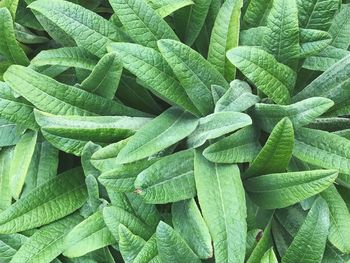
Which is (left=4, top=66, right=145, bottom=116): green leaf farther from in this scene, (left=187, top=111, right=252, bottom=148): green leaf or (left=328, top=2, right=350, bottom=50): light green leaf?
(left=328, top=2, right=350, bottom=50): light green leaf

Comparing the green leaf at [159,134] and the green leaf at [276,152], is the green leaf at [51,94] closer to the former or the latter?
the green leaf at [159,134]

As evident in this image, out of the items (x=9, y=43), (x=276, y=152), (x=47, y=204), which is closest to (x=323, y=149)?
(x=276, y=152)

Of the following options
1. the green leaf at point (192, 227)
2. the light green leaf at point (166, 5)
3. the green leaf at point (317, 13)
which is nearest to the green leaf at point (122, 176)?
the green leaf at point (192, 227)

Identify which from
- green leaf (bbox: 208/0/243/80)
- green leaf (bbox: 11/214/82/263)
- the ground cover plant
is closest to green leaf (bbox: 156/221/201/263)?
the ground cover plant

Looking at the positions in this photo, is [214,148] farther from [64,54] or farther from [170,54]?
[64,54]

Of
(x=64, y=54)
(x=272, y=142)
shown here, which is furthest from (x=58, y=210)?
(x=272, y=142)

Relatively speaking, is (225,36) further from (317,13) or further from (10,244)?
(10,244)
